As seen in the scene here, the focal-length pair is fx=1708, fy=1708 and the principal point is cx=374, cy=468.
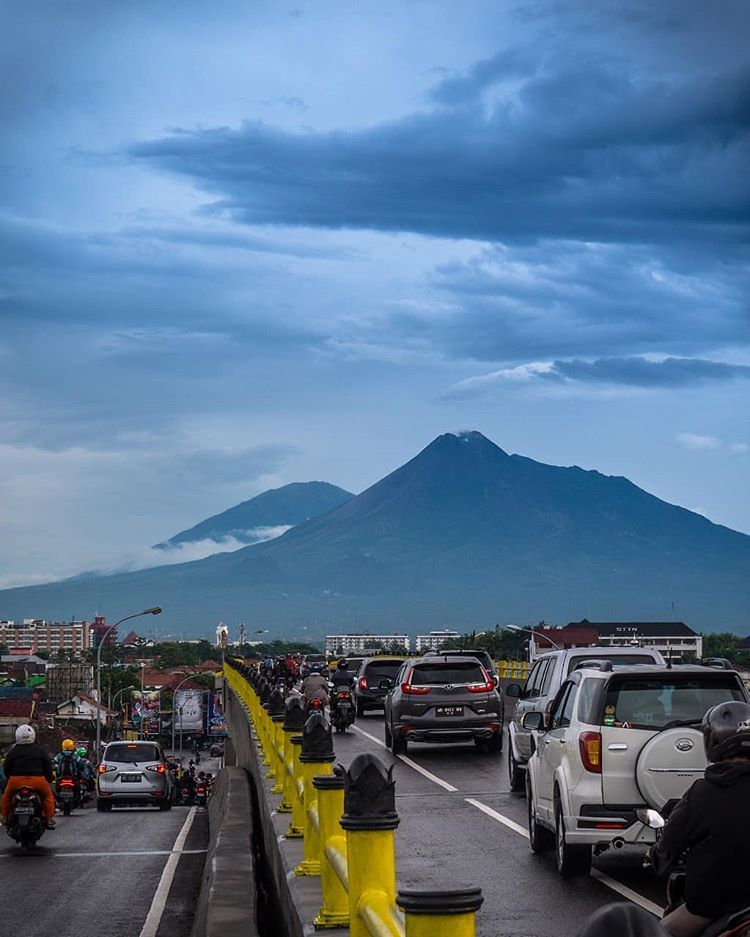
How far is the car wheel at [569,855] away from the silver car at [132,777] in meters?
19.8

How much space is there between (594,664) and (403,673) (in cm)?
1559

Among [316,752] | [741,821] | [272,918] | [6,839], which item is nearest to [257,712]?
[6,839]

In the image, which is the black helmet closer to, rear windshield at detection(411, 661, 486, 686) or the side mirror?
the side mirror

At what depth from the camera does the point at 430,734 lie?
29312 millimetres

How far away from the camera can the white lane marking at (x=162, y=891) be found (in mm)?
15203

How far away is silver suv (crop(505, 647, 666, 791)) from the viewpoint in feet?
72.1

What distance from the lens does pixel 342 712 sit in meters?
37.6

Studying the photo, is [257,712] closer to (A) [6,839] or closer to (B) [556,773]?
(A) [6,839]

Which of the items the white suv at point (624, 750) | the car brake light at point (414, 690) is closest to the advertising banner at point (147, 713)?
the car brake light at point (414, 690)

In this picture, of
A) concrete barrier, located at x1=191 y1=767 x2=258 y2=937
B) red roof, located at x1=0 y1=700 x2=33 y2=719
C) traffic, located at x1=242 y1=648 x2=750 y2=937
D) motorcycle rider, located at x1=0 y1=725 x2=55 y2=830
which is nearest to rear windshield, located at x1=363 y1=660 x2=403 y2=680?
traffic, located at x1=242 y1=648 x2=750 y2=937

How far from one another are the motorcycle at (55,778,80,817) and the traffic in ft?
16.1

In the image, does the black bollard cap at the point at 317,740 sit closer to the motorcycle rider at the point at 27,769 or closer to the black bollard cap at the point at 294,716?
the black bollard cap at the point at 294,716

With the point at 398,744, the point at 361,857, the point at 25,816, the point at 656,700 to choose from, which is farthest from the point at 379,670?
the point at 361,857

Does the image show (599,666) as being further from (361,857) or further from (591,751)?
(361,857)
